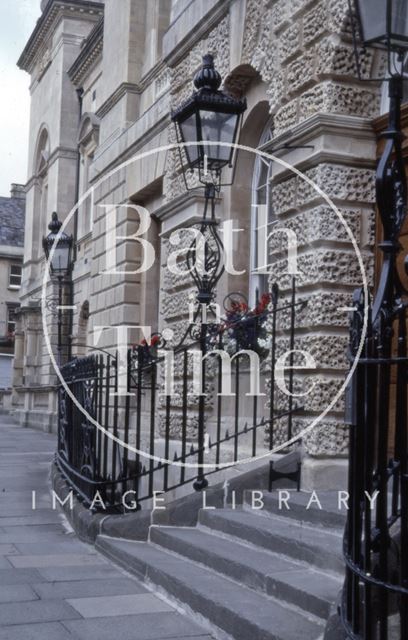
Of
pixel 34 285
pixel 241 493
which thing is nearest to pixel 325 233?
pixel 241 493

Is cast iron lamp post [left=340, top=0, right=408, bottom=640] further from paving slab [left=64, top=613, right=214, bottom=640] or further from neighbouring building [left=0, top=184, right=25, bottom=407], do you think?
neighbouring building [left=0, top=184, right=25, bottom=407]

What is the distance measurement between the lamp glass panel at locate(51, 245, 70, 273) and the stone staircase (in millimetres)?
7184

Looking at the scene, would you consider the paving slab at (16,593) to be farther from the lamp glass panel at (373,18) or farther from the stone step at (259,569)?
the lamp glass panel at (373,18)

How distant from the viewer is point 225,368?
9.66 m

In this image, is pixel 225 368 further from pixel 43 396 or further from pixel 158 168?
pixel 43 396

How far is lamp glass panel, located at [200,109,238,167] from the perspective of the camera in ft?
24.9

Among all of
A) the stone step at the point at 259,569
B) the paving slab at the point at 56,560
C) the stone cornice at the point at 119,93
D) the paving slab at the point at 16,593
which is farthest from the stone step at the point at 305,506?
the stone cornice at the point at 119,93

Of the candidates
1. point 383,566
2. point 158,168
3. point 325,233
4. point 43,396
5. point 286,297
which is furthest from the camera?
point 43,396

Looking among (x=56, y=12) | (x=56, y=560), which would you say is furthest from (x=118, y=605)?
(x=56, y=12)

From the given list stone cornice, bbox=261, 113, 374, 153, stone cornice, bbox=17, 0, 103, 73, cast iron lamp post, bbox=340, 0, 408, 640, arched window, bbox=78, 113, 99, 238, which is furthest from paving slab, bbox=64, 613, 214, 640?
stone cornice, bbox=17, 0, 103, 73

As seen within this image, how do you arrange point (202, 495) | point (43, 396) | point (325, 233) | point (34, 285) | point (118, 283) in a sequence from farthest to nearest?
point (34, 285) → point (43, 396) → point (118, 283) → point (325, 233) → point (202, 495)

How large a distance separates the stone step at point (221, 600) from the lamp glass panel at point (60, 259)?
7599 millimetres

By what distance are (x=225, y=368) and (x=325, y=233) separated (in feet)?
8.25

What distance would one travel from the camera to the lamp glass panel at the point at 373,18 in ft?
13.3
